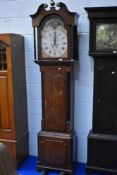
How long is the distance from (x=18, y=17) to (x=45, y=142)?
4.92ft

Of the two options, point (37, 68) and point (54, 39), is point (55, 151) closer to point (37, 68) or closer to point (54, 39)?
point (37, 68)

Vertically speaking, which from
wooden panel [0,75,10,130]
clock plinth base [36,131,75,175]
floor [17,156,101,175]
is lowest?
floor [17,156,101,175]

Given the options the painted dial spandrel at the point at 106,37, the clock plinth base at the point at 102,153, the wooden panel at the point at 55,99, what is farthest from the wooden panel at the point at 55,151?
the painted dial spandrel at the point at 106,37

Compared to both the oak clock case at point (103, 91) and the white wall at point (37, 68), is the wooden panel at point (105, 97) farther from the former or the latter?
the white wall at point (37, 68)

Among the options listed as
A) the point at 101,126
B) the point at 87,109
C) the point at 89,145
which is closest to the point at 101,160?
the point at 89,145

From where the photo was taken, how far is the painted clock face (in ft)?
7.46

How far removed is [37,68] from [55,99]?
0.51 m

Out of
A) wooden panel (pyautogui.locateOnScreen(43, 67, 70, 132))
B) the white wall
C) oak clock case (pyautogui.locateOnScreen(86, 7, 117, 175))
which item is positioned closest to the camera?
oak clock case (pyautogui.locateOnScreen(86, 7, 117, 175))

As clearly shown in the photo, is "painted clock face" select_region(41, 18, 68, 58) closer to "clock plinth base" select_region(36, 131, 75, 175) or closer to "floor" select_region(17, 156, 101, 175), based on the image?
"clock plinth base" select_region(36, 131, 75, 175)

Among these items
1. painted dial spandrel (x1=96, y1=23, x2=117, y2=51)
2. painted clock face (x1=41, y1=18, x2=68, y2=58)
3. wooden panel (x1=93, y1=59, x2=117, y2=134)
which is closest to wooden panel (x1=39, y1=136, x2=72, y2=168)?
wooden panel (x1=93, y1=59, x2=117, y2=134)

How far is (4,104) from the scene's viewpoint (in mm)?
2523

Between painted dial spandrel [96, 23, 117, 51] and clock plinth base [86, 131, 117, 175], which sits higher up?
painted dial spandrel [96, 23, 117, 51]

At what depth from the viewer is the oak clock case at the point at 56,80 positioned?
88.4 inches

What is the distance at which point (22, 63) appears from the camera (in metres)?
2.67
